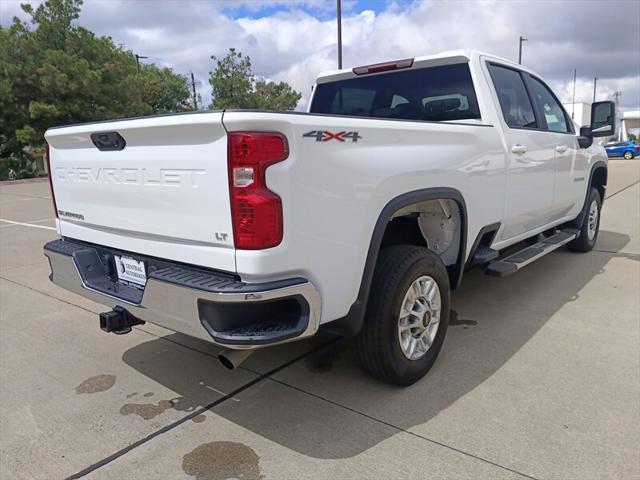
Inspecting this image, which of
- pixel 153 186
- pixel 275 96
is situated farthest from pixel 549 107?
pixel 275 96

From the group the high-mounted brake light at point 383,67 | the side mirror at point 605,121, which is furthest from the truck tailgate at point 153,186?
the side mirror at point 605,121

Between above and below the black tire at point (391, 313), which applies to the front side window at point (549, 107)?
above

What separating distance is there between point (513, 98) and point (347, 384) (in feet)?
9.17

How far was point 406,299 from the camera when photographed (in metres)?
3.08

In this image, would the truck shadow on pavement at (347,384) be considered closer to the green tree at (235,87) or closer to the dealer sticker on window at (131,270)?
the dealer sticker on window at (131,270)

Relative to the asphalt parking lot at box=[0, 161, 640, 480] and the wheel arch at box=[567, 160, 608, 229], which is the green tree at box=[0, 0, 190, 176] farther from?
the wheel arch at box=[567, 160, 608, 229]

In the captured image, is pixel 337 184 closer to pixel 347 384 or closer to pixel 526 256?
pixel 347 384

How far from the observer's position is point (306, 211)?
233cm

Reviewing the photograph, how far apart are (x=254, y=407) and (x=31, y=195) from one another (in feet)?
52.0

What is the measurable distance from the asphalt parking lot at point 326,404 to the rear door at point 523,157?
83 centimetres

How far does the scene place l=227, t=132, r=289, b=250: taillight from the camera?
2180 millimetres

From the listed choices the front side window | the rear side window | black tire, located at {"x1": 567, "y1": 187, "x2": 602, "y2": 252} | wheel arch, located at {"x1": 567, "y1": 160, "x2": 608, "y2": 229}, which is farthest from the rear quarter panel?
black tire, located at {"x1": 567, "y1": 187, "x2": 602, "y2": 252}

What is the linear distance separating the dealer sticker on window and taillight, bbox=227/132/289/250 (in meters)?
0.85

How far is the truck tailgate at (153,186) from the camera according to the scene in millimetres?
2293
